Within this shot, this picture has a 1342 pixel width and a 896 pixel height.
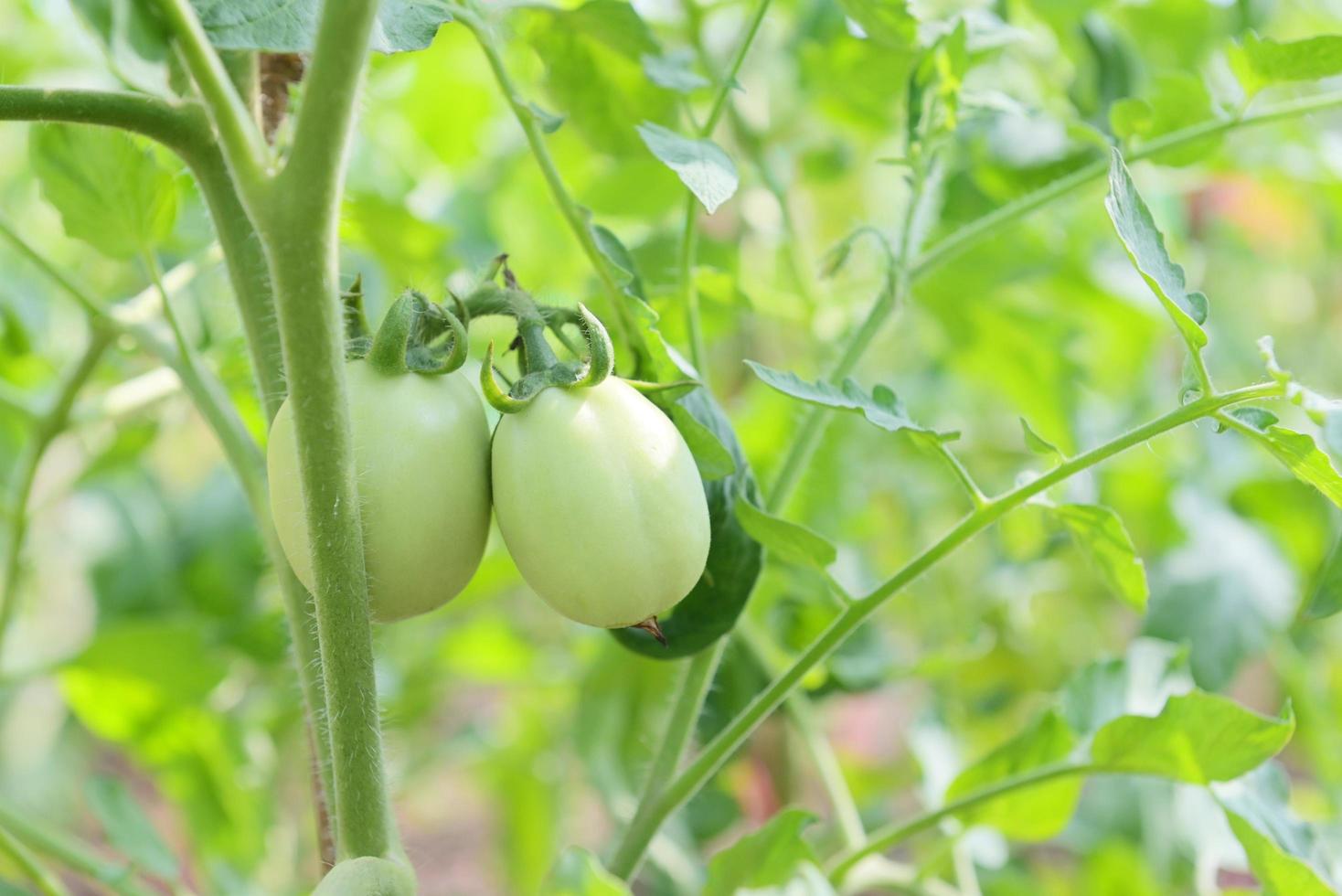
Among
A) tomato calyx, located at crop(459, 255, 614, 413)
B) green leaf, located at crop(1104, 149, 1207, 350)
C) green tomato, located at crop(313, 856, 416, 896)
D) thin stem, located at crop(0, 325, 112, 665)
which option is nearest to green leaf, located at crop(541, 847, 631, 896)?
green tomato, located at crop(313, 856, 416, 896)

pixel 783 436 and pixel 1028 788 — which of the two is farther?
pixel 783 436

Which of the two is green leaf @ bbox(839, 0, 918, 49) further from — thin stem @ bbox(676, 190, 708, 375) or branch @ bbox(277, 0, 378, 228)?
branch @ bbox(277, 0, 378, 228)

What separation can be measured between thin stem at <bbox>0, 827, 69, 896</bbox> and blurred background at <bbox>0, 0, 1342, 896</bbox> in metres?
0.14

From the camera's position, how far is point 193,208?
0.79 metres

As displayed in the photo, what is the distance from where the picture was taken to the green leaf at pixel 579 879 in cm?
43

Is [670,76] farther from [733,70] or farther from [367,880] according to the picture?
[367,880]

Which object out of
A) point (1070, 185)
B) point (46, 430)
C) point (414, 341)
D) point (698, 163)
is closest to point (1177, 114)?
point (1070, 185)

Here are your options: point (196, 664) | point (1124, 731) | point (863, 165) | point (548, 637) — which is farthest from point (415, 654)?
point (1124, 731)

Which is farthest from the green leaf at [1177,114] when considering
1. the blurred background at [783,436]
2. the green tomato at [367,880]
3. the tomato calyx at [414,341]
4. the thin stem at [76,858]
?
the thin stem at [76,858]

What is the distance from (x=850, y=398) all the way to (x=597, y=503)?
100 mm

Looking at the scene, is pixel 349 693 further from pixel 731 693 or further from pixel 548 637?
pixel 548 637

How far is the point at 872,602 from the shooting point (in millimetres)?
501

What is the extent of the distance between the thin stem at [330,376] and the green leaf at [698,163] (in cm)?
11

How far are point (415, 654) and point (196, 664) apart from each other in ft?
1.21
